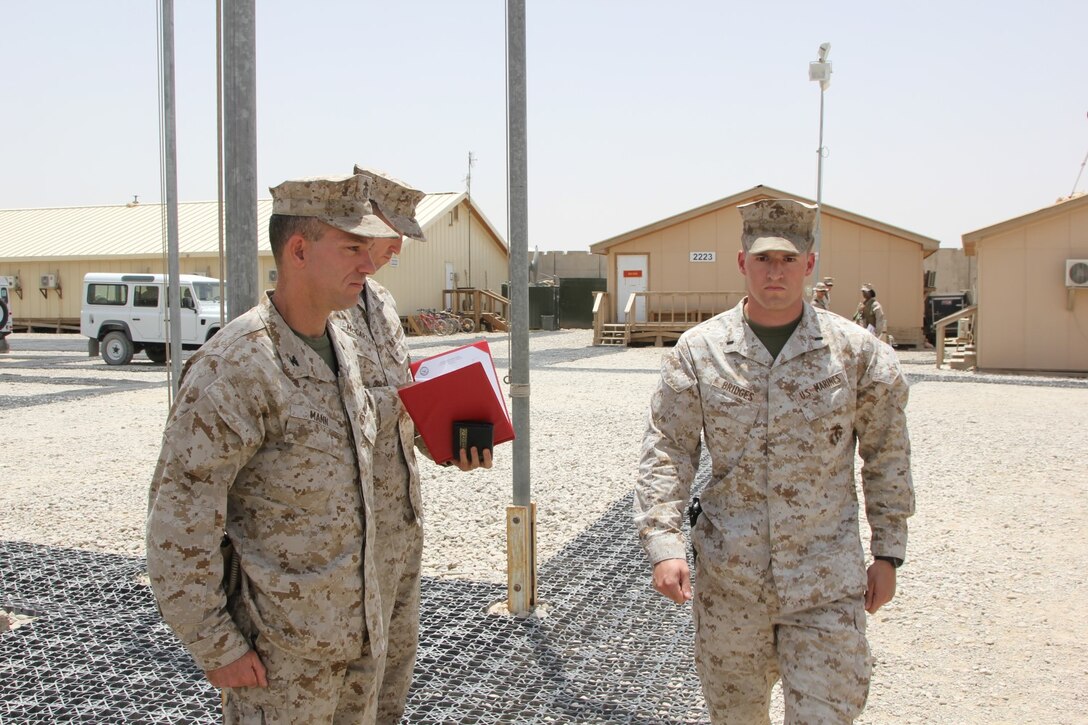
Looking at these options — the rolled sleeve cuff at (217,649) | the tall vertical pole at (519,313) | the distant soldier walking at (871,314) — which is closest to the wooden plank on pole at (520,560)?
the tall vertical pole at (519,313)

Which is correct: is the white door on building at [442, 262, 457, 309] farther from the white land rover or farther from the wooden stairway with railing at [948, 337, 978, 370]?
the wooden stairway with railing at [948, 337, 978, 370]

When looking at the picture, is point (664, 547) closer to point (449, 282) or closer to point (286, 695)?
point (286, 695)

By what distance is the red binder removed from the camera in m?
2.52

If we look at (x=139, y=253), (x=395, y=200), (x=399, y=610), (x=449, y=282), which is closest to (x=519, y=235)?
(x=395, y=200)

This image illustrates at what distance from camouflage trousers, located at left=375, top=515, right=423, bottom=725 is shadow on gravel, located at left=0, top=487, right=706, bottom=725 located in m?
0.60

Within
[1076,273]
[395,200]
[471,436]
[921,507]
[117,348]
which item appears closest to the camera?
[471,436]

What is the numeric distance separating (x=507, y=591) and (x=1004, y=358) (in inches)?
549

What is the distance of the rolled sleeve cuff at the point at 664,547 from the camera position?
2.27 metres

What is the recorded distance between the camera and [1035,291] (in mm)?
15297

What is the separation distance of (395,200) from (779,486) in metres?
1.52

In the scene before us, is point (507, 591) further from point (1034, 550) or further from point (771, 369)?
point (1034, 550)

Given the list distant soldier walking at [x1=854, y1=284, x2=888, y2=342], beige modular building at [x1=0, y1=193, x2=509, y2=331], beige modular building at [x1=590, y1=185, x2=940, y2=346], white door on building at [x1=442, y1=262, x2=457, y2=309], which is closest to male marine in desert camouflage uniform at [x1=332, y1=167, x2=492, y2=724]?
distant soldier walking at [x1=854, y1=284, x2=888, y2=342]

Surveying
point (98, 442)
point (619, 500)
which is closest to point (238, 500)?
point (619, 500)

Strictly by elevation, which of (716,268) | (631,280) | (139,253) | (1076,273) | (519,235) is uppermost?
(139,253)
